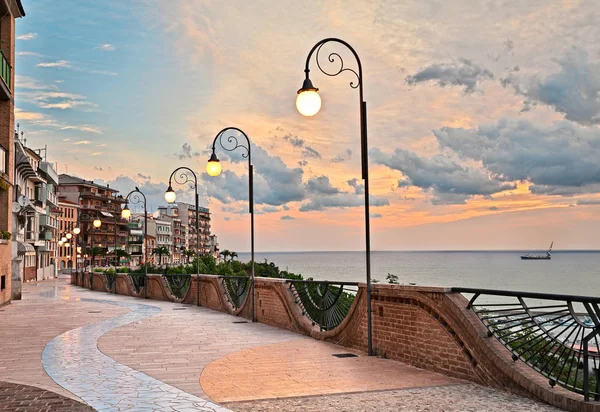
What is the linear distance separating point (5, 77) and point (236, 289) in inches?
550

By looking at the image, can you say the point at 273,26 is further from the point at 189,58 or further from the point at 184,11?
the point at 189,58

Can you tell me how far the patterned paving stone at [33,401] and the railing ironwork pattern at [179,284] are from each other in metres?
17.0

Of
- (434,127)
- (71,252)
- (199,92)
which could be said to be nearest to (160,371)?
(199,92)

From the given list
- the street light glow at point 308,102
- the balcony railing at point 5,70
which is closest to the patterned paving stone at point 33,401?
the street light glow at point 308,102

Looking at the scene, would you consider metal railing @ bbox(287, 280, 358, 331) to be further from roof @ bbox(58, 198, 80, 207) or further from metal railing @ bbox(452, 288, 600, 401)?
roof @ bbox(58, 198, 80, 207)

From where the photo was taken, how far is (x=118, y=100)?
29812 mm

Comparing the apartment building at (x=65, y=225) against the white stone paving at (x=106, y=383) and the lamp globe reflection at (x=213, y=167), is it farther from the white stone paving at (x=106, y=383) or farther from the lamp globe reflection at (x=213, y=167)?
the white stone paving at (x=106, y=383)

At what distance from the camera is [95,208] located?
133 meters

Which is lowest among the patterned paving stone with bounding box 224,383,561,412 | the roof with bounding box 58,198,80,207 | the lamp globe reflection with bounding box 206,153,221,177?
the patterned paving stone with bounding box 224,383,561,412

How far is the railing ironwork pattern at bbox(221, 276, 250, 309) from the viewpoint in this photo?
1862 cm

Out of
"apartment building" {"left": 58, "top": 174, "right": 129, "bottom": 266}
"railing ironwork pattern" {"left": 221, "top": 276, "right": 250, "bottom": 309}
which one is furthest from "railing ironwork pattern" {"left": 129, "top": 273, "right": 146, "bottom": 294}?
"apartment building" {"left": 58, "top": 174, "right": 129, "bottom": 266}

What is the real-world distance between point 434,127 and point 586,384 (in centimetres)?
3837

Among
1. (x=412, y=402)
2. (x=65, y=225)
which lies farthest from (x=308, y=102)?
(x=65, y=225)

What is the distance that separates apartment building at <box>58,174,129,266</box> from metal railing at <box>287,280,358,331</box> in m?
113
